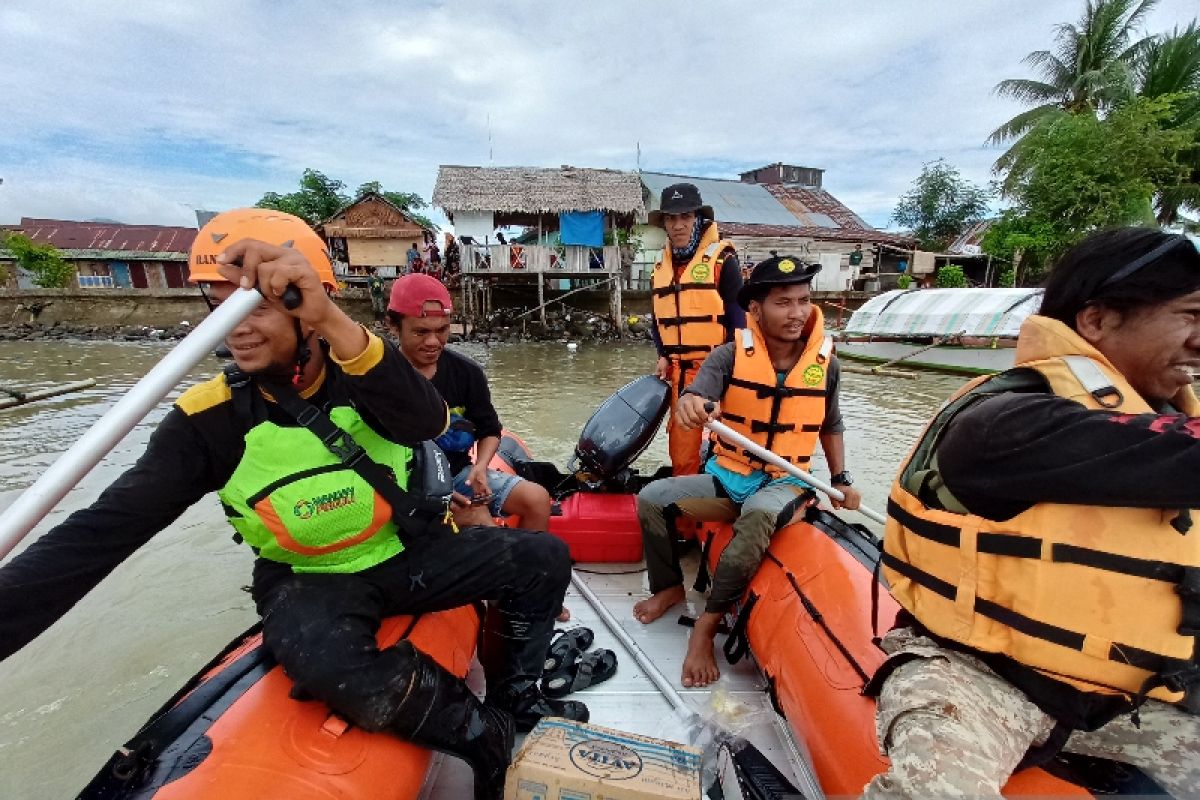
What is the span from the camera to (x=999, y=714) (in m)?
1.20

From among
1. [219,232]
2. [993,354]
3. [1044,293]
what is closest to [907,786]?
[1044,293]

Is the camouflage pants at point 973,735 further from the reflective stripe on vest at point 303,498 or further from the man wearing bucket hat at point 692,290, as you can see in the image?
the man wearing bucket hat at point 692,290

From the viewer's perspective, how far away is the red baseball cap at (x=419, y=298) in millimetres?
2713

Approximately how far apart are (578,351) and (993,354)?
11.1 m

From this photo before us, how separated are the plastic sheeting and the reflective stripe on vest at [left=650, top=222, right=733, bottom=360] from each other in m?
9.05

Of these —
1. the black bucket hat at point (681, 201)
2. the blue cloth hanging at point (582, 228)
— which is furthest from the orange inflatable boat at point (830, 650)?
the blue cloth hanging at point (582, 228)

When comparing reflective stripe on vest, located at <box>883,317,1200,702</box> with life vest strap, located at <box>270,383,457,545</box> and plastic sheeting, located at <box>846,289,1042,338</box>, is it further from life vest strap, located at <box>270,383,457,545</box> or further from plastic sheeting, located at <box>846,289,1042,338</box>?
plastic sheeting, located at <box>846,289,1042,338</box>

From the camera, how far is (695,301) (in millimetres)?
3805

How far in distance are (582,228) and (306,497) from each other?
20.4 metres

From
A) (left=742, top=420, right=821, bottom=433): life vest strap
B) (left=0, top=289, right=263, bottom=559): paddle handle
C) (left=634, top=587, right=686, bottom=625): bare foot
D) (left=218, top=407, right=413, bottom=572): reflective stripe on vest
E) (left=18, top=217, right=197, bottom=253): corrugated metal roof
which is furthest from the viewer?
(left=18, top=217, right=197, bottom=253): corrugated metal roof

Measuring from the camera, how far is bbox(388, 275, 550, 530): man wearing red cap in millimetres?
2750

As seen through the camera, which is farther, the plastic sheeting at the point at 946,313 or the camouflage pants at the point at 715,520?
the plastic sheeting at the point at 946,313

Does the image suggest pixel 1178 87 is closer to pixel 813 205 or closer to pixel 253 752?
pixel 813 205

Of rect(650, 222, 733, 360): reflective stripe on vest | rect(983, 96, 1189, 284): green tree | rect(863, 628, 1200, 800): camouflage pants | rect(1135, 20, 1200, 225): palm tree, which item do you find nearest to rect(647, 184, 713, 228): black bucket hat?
rect(650, 222, 733, 360): reflective stripe on vest
